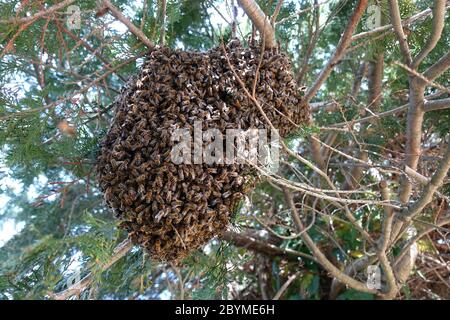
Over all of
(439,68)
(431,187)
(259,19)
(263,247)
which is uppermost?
(259,19)

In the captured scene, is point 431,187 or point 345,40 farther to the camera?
point 345,40

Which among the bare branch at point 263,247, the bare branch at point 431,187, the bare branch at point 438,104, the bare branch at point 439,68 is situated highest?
the bare branch at point 439,68

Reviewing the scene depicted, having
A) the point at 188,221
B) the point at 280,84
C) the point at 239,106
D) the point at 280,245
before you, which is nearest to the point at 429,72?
the point at 280,84

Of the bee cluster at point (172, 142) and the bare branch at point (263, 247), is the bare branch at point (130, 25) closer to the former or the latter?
the bee cluster at point (172, 142)

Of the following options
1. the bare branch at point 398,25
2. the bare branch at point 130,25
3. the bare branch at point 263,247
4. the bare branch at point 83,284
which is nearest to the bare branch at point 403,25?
the bare branch at point 398,25

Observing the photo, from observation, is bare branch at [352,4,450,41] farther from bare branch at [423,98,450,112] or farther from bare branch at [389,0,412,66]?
bare branch at [423,98,450,112]

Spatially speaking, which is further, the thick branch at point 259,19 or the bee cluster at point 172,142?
the thick branch at point 259,19

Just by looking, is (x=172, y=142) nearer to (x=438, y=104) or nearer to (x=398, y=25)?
(x=398, y=25)

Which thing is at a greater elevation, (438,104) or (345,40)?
(345,40)

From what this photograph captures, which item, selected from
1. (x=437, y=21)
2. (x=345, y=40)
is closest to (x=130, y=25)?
(x=345, y=40)

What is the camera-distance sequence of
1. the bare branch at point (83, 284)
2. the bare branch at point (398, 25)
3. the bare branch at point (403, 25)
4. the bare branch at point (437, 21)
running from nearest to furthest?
the bare branch at point (83, 284) < the bare branch at point (437, 21) < the bare branch at point (398, 25) < the bare branch at point (403, 25)

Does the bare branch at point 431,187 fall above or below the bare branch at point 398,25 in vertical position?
below
